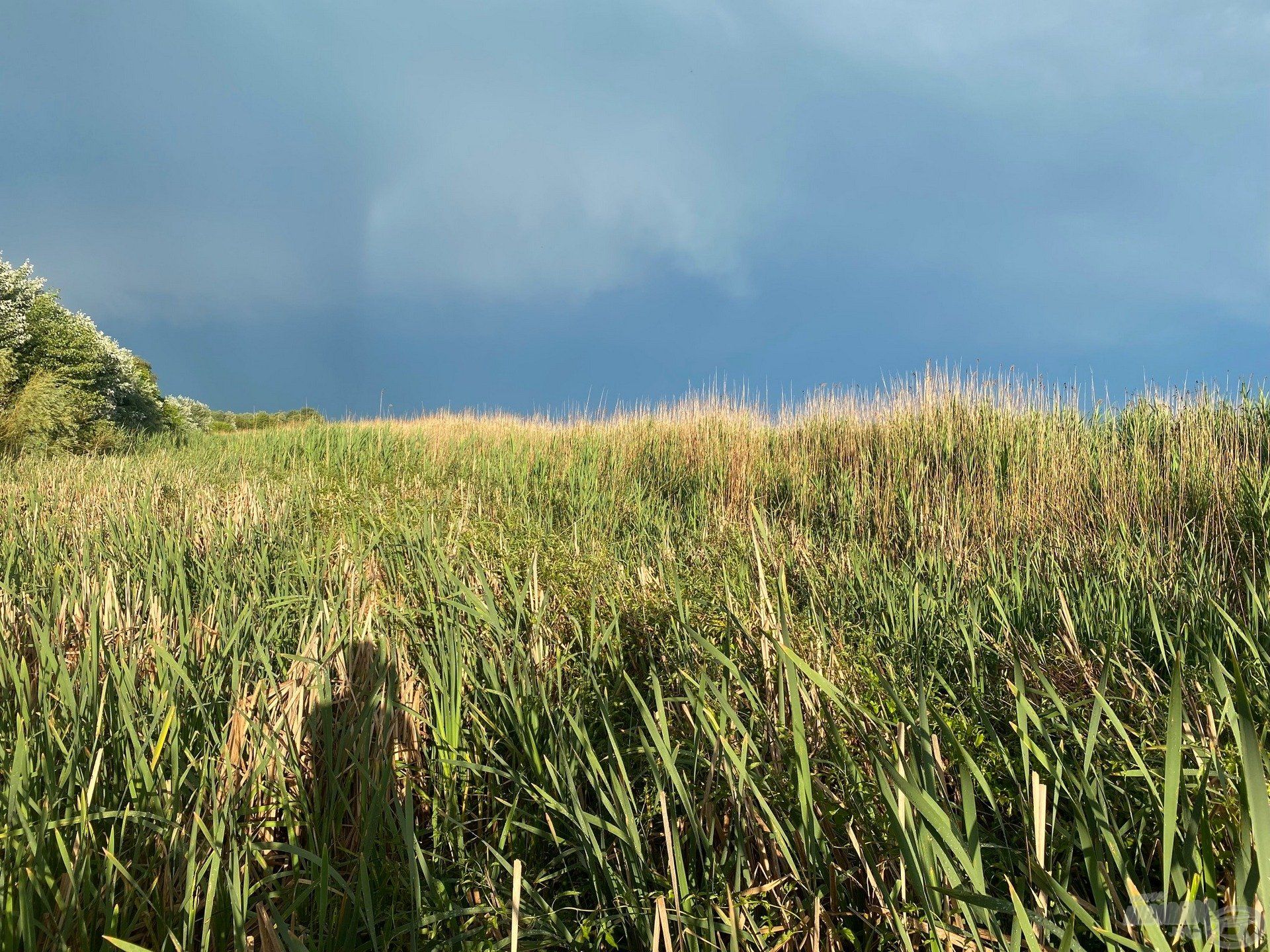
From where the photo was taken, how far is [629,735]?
68.8 inches

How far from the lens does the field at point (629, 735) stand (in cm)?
98

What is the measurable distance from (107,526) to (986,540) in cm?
486

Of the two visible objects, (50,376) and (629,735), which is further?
(50,376)

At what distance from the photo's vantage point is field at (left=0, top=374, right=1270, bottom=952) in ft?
3.20

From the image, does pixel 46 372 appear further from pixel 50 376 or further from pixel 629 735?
pixel 629 735

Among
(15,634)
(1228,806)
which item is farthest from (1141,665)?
(15,634)

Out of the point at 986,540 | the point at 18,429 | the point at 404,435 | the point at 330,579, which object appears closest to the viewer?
the point at 330,579

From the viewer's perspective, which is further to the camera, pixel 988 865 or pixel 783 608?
pixel 783 608

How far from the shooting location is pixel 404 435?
10.7 meters

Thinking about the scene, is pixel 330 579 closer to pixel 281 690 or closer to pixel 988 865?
pixel 281 690

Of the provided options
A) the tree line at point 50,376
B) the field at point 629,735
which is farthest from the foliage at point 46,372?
the field at point 629,735

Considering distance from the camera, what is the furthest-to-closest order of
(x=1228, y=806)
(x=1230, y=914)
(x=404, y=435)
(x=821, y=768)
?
(x=404, y=435)
(x=821, y=768)
(x=1228, y=806)
(x=1230, y=914)

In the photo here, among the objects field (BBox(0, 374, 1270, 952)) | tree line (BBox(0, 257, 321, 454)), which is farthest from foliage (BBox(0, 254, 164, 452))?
field (BBox(0, 374, 1270, 952))

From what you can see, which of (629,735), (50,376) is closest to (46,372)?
(50,376)
